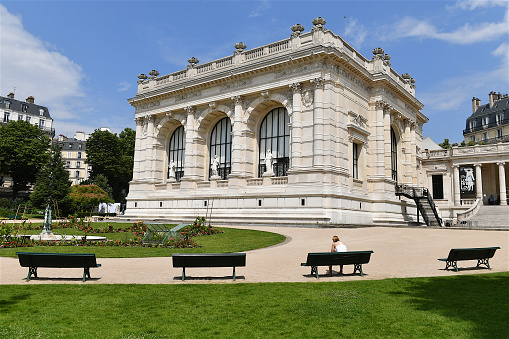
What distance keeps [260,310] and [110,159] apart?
2738 inches

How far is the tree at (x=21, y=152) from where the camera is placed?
64188 millimetres

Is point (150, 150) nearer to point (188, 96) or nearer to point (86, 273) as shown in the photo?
point (188, 96)

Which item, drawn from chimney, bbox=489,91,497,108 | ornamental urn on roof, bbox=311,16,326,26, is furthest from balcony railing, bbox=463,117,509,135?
ornamental urn on roof, bbox=311,16,326,26

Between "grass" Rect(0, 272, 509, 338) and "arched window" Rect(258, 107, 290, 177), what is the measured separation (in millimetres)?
26402

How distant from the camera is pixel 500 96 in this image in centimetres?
8050

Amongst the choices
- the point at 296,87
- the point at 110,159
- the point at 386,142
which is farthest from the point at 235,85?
the point at 110,159

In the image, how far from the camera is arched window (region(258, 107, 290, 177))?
36.9 meters

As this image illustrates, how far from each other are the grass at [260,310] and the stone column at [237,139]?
87.7 ft

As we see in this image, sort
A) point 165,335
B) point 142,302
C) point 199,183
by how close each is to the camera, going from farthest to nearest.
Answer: point 199,183 < point 142,302 < point 165,335

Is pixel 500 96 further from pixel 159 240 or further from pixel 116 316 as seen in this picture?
pixel 116 316

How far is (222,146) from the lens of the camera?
41.8 m

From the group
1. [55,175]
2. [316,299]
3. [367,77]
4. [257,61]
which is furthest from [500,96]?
[316,299]

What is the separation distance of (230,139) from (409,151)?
1959 cm

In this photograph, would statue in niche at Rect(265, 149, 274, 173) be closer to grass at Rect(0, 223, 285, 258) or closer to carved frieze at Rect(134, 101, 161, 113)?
grass at Rect(0, 223, 285, 258)
